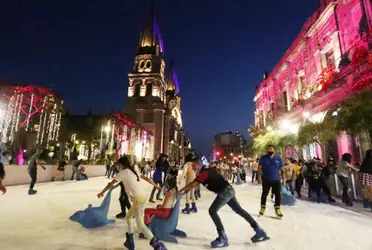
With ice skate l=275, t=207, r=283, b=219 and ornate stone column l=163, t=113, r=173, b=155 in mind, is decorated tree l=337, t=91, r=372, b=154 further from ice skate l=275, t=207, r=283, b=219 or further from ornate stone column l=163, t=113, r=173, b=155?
ornate stone column l=163, t=113, r=173, b=155

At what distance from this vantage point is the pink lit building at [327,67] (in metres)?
13.7

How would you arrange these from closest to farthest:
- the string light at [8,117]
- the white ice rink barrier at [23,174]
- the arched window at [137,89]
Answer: the white ice rink barrier at [23,174], the string light at [8,117], the arched window at [137,89]

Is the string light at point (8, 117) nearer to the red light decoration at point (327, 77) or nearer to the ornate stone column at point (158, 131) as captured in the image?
the red light decoration at point (327, 77)

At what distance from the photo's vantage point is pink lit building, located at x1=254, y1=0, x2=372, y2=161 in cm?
1368

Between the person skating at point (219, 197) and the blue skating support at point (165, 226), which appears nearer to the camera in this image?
the person skating at point (219, 197)

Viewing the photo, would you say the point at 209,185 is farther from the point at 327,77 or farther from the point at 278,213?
the point at 327,77

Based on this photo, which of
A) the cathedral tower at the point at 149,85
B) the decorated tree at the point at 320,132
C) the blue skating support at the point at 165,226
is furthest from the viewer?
the cathedral tower at the point at 149,85

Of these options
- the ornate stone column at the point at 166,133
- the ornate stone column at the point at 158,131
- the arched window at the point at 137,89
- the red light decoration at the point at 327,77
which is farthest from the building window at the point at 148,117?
the red light decoration at the point at 327,77

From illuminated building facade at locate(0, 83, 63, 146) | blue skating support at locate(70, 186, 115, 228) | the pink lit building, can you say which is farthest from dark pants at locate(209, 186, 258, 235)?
illuminated building facade at locate(0, 83, 63, 146)

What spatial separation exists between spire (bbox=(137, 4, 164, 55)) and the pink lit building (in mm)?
43143

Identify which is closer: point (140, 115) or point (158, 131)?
point (158, 131)

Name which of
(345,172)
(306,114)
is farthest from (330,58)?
(345,172)

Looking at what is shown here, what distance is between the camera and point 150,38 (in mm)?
61500

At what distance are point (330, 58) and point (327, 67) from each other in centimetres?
180
